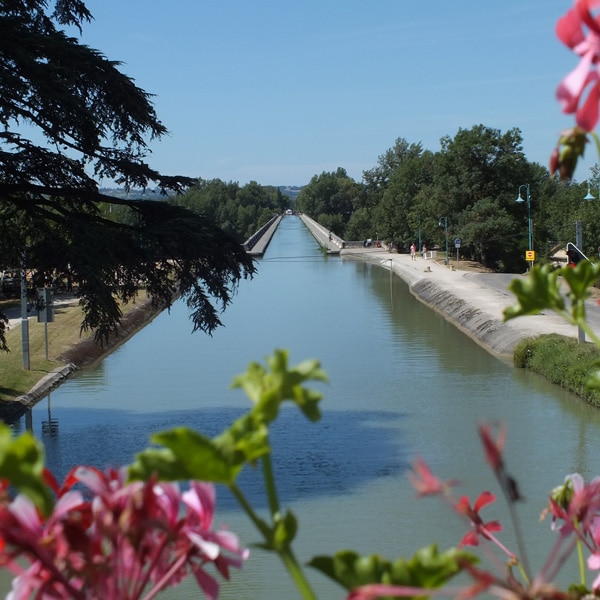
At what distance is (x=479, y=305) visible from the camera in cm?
3219

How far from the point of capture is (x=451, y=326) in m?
31.4

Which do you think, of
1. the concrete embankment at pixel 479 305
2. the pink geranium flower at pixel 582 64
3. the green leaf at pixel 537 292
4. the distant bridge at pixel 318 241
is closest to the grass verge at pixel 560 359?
the concrete embankment at pixel 479 305

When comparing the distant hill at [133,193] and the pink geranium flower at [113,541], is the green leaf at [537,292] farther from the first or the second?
the distant hill at [133,193]

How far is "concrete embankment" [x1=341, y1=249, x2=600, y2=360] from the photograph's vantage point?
2569 centimetres

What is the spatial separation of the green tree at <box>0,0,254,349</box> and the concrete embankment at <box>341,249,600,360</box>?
5.73m

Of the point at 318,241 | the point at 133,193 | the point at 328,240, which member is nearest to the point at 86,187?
the point at 133,193

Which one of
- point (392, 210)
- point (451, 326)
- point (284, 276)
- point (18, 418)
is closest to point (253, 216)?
point (392, 210)

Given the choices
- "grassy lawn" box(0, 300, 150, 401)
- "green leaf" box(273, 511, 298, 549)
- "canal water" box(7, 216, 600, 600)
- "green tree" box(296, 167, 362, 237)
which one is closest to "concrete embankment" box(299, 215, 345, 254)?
"green tree" box(296, 167, 362, 237)

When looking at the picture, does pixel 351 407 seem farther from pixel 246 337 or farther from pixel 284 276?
pixel 284 276

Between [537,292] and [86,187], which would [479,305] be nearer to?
[86,187]

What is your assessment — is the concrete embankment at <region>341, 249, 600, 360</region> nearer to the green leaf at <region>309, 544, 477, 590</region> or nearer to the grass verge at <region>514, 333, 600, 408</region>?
the grass verge at <region>514, 333, 600, 408</region>

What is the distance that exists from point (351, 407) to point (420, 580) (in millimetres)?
17259

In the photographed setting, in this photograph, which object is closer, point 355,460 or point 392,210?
point 355,460

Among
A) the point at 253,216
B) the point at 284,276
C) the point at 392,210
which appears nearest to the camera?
the point at 284,276
